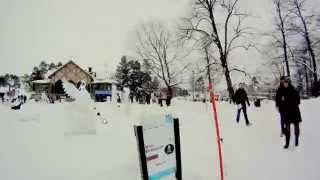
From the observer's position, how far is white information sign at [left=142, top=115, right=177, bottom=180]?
229 centimetres

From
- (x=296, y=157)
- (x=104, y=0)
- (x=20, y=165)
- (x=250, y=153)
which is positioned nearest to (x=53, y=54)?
(x=104, y=0)

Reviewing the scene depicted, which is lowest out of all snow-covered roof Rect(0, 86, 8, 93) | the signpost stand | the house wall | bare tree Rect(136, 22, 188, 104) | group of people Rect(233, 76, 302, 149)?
the signpost stand

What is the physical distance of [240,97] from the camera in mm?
2752

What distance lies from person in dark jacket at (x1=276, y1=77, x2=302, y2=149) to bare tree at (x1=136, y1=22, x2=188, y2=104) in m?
0.78

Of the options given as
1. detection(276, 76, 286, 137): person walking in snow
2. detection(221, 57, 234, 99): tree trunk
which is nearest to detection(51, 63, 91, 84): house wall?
detection(221, 57, 234, 99): tree trunk

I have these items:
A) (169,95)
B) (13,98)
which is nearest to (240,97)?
(169,95)

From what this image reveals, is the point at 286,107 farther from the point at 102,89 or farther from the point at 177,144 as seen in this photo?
the point at 102,89

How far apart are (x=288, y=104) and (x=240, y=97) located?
1.32 ft

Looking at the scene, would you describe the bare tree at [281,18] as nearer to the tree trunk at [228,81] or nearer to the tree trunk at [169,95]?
the tree trunk at [228,81]

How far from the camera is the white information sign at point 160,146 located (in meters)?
2.29

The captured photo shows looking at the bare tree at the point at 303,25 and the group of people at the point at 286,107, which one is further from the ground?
the bare tree at the point at 303,25

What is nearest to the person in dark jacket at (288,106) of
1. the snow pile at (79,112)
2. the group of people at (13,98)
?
the snow pile at (79,112)

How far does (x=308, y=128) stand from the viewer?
2.90 metres

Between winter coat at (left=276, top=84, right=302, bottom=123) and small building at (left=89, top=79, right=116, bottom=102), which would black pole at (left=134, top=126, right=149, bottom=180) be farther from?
winter coat at (left=276, top=84, right=302, bottom=123)
